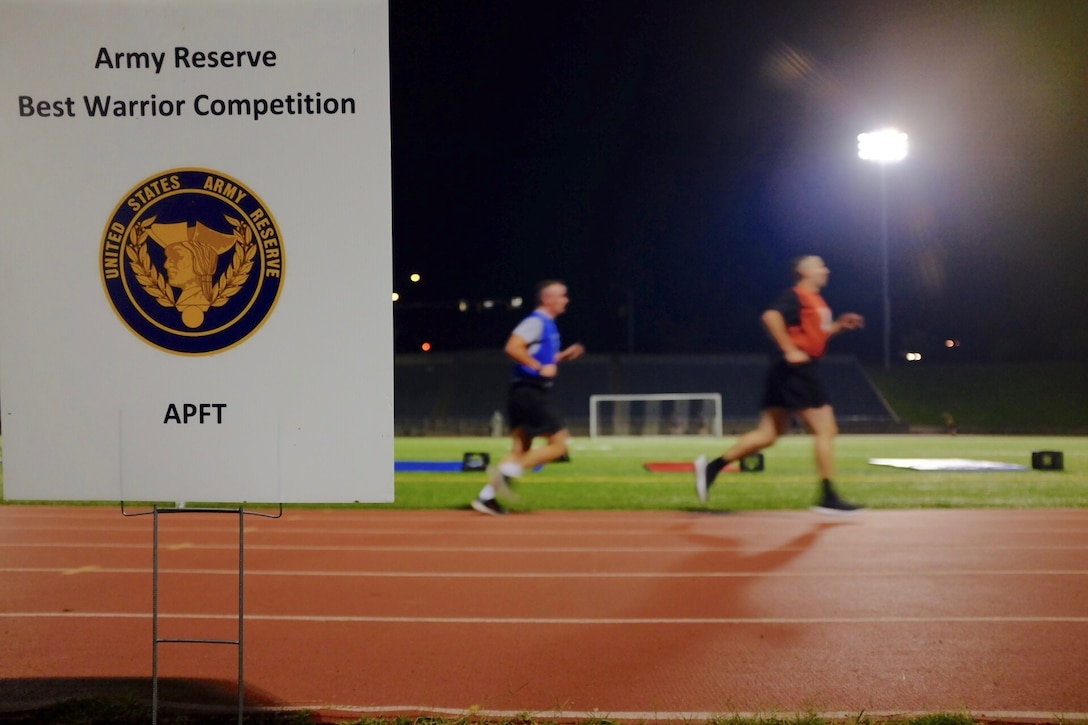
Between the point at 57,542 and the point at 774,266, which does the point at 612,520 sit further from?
the point at 774,266

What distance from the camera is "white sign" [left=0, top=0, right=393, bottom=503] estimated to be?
3.02 m

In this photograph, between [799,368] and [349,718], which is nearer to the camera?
[349,718]

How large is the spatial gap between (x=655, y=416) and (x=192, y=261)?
32575 millimetres

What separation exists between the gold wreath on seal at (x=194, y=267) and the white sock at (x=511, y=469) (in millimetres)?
5597

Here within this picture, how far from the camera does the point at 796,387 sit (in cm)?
771

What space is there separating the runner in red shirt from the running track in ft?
2.82

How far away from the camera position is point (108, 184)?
308cm

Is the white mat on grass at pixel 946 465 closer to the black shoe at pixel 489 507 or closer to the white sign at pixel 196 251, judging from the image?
the black shoe at pixel 489 507

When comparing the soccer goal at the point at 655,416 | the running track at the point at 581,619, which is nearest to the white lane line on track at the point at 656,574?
the running track at the point at 581,619

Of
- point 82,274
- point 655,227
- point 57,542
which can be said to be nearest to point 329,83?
point 82,274

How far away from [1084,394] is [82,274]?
41708 millimetres

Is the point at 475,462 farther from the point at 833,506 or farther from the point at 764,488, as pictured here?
the point at 833,506

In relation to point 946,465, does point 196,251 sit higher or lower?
higher

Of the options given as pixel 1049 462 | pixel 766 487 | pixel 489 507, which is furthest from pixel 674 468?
pixel 489 507
